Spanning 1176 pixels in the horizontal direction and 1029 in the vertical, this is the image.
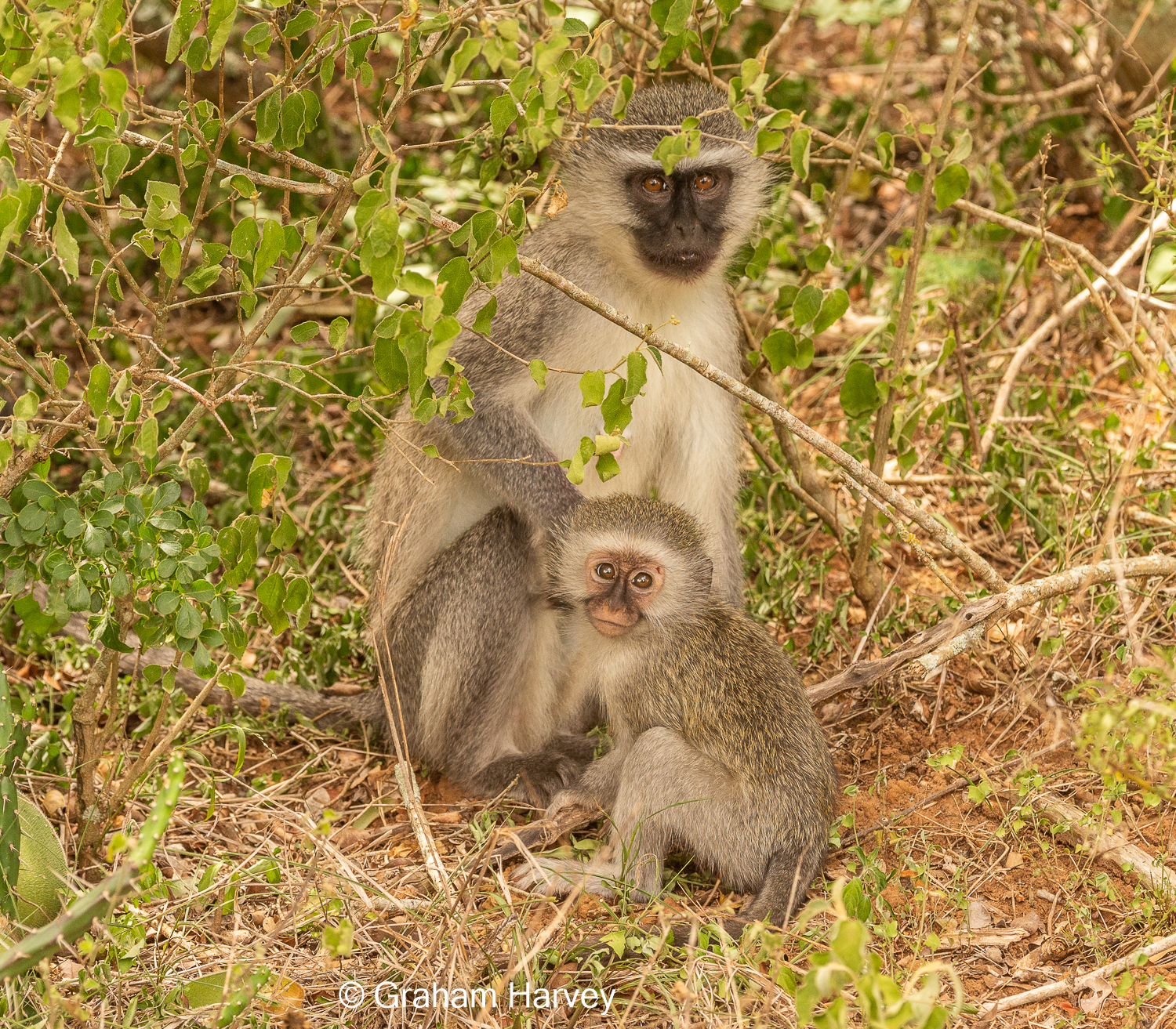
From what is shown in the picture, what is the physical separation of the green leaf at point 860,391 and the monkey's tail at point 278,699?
201cm

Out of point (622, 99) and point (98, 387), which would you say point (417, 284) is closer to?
point (98, 387)

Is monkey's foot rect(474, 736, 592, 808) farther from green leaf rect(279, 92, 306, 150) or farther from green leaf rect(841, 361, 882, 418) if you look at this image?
green leaf rect(279, 92, 306, 150)

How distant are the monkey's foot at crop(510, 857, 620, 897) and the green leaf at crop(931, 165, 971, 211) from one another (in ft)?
7.75

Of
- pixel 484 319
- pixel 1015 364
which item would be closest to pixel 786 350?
pixel 484 319

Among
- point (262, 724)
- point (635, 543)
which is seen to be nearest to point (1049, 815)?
point (635, 543)

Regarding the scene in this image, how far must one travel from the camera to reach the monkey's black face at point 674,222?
13.4 ft

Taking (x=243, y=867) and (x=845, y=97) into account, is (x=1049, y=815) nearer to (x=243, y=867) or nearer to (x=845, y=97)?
(x=243, y=867)

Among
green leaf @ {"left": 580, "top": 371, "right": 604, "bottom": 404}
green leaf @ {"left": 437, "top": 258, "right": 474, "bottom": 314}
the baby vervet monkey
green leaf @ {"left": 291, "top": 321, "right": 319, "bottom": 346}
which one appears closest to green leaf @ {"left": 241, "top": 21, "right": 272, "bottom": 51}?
green leaf @ {"left": 291, "top": 321, "right": 319, "bottom": 346}

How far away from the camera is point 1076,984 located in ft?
10.2

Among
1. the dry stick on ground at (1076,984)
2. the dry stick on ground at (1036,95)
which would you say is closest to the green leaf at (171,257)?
the dry stick on ground at (1076,984)

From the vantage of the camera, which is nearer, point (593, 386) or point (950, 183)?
point (593, 386)

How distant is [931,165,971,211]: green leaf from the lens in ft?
13.0

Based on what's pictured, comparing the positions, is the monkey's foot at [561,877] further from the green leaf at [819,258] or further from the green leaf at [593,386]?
the green leaf at [819,258]

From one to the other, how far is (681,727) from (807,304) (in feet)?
4.61
